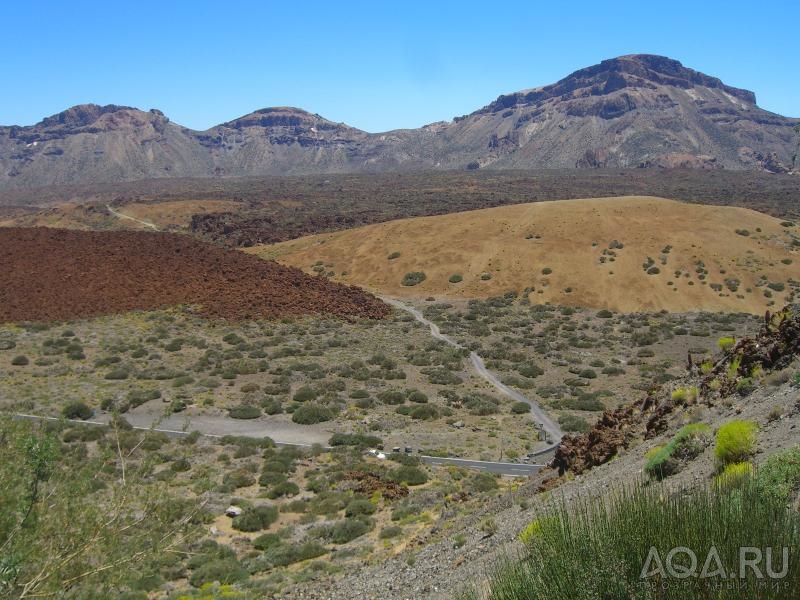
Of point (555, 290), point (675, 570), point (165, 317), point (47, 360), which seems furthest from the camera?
point (555, 290)

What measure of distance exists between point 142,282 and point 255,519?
34.5 meters

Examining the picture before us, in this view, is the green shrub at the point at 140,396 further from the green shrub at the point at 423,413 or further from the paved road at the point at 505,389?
the paved road at the point at 505,389

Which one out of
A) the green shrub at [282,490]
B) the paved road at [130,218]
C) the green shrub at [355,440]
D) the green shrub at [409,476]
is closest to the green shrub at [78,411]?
the green shrub at [355,440]

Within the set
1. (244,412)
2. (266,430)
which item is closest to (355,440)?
(266,430)

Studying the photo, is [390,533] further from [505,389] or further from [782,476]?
[505,389]

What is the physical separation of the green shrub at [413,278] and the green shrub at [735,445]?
159 feet

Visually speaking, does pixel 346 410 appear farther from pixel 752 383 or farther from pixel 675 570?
pixel 675 570

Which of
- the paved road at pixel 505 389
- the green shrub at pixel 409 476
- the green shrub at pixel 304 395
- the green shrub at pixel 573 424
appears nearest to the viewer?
the green shrub at pixel 409 476

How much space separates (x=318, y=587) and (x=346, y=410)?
15.3m

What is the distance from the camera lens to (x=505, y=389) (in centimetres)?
3053

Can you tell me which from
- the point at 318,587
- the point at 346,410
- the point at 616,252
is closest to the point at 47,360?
the point at 346,410

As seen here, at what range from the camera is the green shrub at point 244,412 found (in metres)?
25.3

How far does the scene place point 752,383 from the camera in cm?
1248

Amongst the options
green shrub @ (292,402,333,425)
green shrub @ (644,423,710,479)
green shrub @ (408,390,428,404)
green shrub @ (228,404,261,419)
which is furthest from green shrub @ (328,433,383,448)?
green shrub @ (644,423,710,479)
